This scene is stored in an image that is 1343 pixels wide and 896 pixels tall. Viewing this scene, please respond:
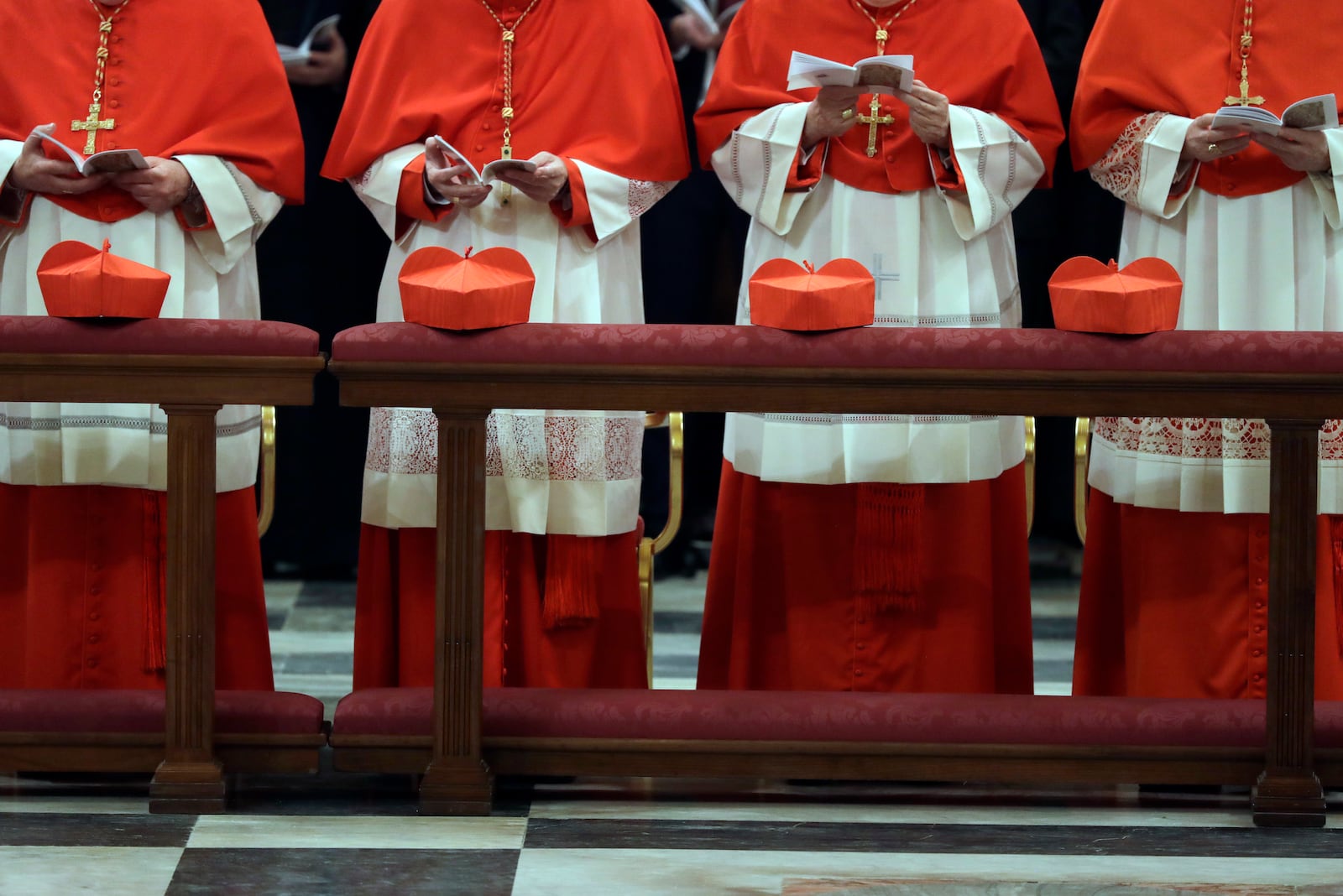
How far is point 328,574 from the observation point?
7.22 m

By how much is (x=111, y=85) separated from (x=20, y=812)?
1742 mm

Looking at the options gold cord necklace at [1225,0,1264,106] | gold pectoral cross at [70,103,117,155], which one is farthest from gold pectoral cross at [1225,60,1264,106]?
gold pectoral cross at [70,103,117,155]

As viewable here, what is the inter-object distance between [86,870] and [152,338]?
1.01 meters

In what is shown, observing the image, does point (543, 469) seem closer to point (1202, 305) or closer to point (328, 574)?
point (1202, 305)

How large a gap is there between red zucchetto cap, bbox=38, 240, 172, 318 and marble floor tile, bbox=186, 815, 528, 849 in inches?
40.0

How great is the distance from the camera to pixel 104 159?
13.1 ft

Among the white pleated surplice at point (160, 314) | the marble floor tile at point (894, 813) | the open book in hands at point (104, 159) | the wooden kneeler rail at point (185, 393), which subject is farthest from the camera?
the white pleated surplice at point (160, 314)

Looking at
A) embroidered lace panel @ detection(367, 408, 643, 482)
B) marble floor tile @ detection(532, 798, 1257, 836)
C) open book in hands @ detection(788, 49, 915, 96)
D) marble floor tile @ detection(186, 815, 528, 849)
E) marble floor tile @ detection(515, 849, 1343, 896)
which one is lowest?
marble floor tile @ detection(515, 849, 1343, 896)

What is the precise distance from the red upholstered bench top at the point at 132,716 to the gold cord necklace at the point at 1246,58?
2.55 meters

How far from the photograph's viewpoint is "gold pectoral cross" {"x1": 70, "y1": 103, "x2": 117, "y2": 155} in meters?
4.25

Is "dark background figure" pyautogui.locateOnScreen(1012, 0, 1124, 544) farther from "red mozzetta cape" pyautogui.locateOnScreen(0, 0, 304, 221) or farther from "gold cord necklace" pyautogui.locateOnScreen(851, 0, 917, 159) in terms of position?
"red mozzetta cape" pyautogui.locateOnScreen(0, 0, 304, 221)

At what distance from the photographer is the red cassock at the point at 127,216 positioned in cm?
423

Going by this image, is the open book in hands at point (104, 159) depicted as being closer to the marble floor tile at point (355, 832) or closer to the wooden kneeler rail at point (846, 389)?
the wooden kneeler rail at point (846, 389)

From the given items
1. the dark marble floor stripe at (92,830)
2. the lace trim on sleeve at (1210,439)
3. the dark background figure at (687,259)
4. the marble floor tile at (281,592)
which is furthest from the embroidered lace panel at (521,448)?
the marble floor tile at (281,592)
